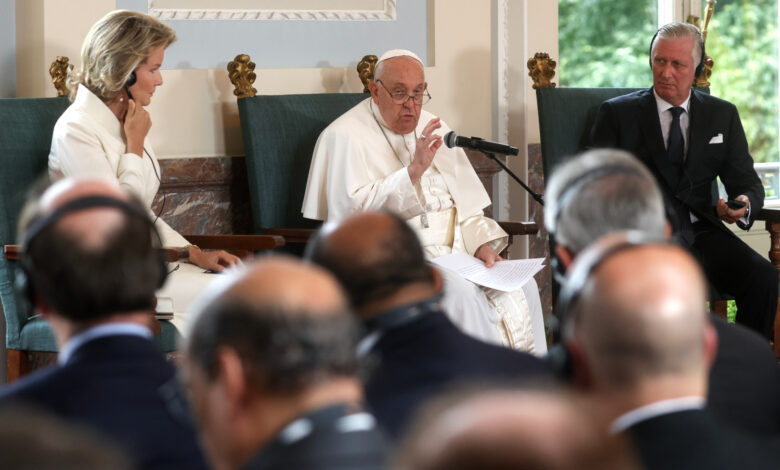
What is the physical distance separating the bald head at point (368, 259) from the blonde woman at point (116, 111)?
83.5 inches

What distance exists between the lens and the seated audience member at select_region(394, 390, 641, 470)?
0.86 meters

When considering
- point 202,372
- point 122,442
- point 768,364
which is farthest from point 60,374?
point 768,364

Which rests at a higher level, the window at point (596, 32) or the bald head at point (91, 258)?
the window at point (596, 32)

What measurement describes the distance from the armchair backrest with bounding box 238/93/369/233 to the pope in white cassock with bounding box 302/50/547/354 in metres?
0.16

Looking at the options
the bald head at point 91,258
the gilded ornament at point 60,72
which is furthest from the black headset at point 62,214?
the gilded ornament at point 60,72

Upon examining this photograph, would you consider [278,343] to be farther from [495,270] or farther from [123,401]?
[495,270]

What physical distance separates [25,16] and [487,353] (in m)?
3.31

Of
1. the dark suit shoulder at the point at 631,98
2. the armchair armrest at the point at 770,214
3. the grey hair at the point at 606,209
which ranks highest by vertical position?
the dark suit shoulder at the point at 631,98

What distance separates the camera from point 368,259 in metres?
2.21

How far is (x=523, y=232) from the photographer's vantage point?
16.3ft

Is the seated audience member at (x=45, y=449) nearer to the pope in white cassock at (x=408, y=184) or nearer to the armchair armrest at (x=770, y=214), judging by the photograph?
the pope in white cassock at (x=408, y=184)

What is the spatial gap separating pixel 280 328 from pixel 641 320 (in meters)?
0.46

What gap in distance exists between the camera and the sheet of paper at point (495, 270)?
4625 millimetres

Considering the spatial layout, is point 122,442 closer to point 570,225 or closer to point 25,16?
point 570,225
